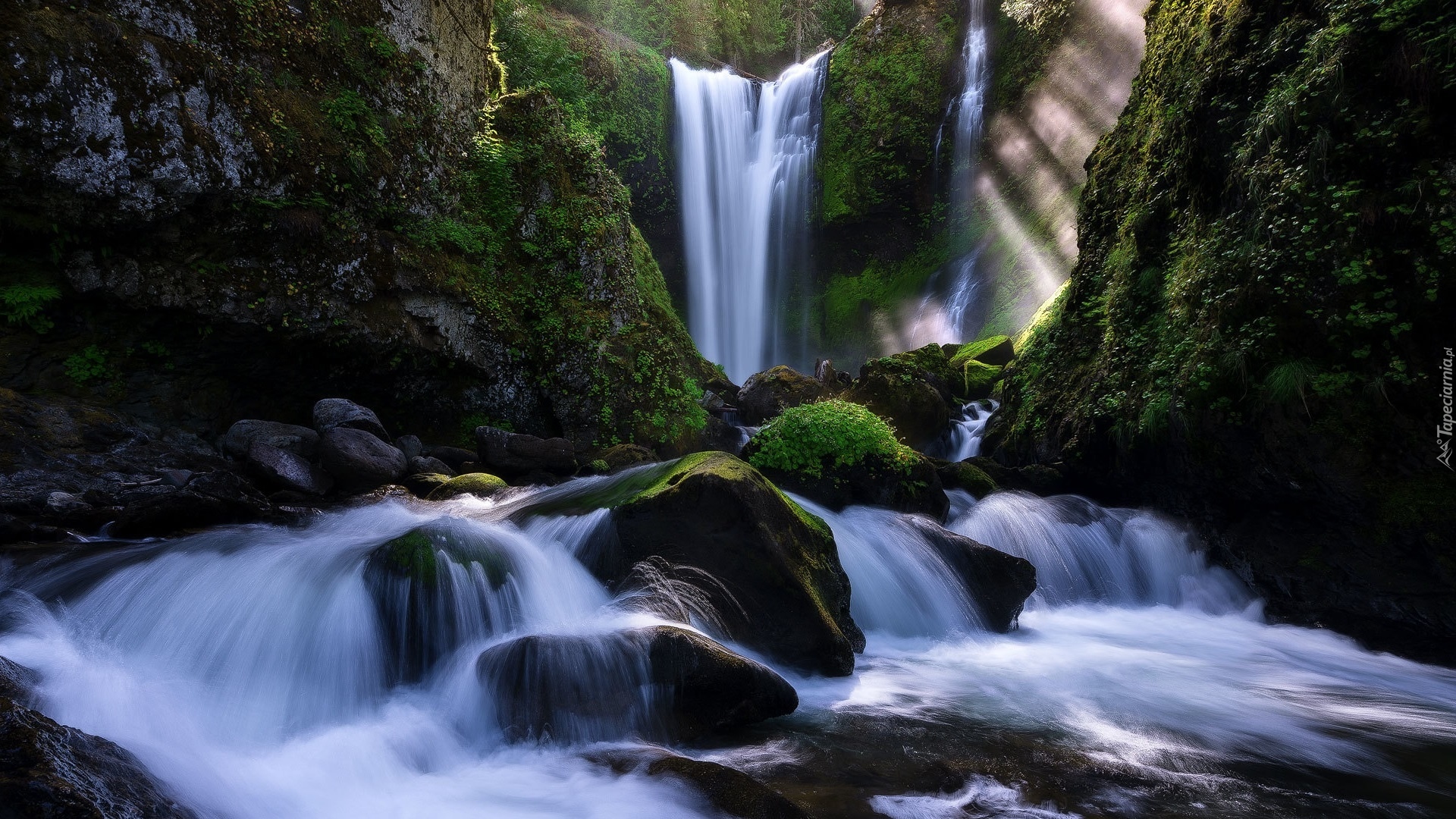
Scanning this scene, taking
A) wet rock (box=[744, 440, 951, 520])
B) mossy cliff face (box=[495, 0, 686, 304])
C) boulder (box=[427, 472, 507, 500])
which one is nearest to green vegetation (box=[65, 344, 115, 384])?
boulder (box=[427, 472, 507, 500])

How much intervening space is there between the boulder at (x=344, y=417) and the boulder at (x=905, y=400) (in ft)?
26.8

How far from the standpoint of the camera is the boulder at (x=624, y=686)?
4.08 metres

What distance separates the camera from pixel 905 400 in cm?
1323

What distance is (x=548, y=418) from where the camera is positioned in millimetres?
10867

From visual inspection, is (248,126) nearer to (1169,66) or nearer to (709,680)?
(709,680)

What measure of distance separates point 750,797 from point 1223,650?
5615 mm

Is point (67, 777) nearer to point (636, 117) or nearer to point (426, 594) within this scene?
point (426, 594)

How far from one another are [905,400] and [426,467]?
323 inches

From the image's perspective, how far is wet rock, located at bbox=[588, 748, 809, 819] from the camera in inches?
123

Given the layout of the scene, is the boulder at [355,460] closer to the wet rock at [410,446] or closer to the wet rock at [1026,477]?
the wet rock at [410,446]

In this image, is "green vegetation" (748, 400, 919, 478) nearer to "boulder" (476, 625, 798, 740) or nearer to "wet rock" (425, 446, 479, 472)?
"wet rock" (425, 446, 479, 472)

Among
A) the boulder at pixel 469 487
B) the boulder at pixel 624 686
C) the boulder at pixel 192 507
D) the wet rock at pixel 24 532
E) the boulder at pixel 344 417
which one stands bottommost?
the boulder at pixel 624 686

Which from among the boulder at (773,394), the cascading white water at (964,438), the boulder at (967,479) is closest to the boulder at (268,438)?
the boulder at (773,394)

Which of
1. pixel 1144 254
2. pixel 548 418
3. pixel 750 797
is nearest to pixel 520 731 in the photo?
pixel 750 797
